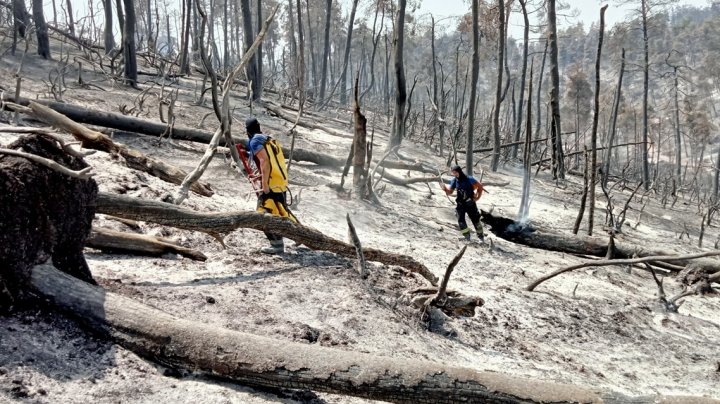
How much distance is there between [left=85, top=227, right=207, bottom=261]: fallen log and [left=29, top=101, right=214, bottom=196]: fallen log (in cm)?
223

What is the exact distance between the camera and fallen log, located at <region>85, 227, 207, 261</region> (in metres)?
4.39

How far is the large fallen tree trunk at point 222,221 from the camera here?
432cm

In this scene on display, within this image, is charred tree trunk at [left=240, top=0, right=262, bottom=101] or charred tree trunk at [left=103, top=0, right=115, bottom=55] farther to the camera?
charred tree trunk at [left=103, top=0, right=115, bottom=55]

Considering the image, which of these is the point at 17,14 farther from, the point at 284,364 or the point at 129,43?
the point at 284,364

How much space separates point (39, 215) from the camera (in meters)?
2.90

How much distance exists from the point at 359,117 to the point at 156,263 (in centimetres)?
479

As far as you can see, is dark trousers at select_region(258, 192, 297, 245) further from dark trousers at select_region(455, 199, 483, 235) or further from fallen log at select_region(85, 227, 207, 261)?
dark trousers at select_region(455, 199, 483, 235)

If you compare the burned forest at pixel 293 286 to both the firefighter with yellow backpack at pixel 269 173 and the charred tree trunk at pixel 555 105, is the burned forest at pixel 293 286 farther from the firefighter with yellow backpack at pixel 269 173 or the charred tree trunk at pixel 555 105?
the charred tree trunk at pixel 555 105

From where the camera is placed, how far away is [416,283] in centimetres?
565

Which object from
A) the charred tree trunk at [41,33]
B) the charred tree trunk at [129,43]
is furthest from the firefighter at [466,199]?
the charred tree trunk at [41,33]

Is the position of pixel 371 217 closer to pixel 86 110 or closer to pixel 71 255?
pixel 86 110

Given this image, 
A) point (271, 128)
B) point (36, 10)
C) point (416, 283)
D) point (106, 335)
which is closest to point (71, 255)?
point (106, 335)

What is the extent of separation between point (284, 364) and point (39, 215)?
1509mm

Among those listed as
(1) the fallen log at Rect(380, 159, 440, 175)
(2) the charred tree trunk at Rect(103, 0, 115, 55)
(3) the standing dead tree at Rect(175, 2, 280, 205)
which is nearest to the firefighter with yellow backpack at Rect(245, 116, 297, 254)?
(3) the standing dead tree at Rect(175, 2, 280, 205)
